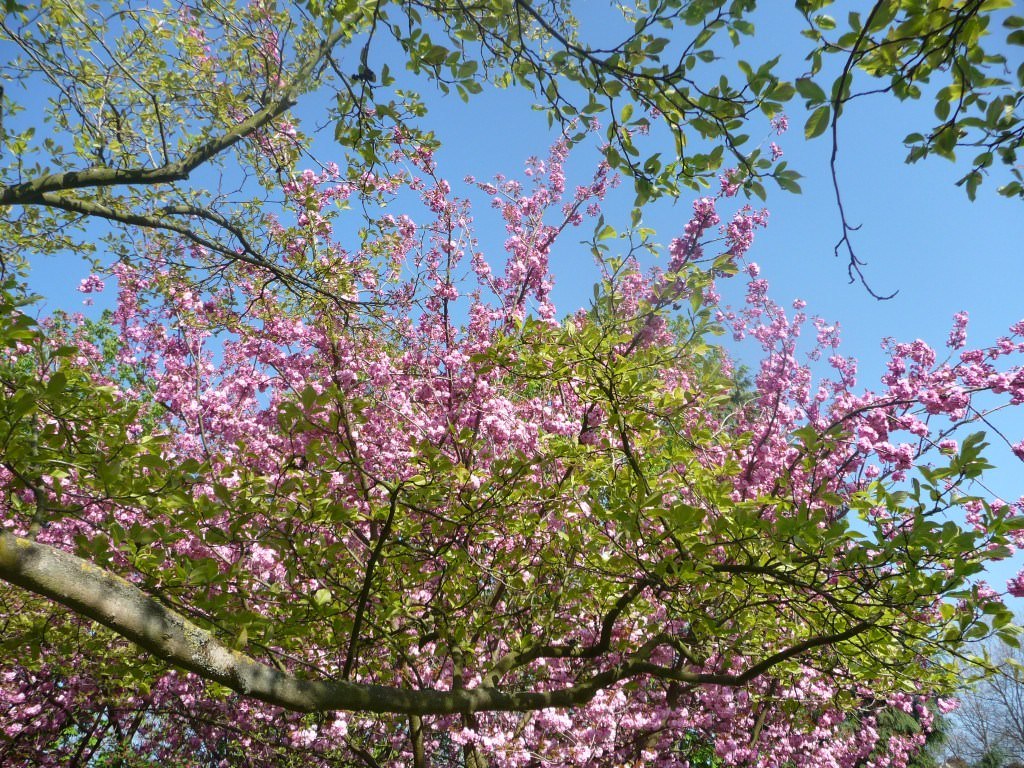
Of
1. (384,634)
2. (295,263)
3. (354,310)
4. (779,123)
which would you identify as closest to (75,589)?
(384,634)

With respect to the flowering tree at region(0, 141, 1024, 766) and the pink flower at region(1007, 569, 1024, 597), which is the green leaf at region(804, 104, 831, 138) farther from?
the pink flower at region(1007, 569, 1024, 597)

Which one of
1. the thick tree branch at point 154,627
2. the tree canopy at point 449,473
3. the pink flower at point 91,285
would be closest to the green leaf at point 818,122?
the tree canopy at point 449,473

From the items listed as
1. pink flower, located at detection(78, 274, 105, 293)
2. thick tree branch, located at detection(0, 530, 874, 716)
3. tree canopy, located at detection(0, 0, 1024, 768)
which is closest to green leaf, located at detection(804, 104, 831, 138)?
tree canopy, located at detection(0, 0, 1024, 768)

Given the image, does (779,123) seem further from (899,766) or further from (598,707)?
(899,766)

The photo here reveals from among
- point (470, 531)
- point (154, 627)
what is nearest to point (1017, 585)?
point (470, 531)

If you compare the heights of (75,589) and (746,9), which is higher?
(746,9)

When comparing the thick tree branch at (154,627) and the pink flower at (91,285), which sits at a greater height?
the pink flower at (91,285)

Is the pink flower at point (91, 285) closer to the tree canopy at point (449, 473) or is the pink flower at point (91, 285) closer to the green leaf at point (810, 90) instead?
the tree canopy at point (449, 473)

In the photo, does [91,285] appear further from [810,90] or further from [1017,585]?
[1017,585]

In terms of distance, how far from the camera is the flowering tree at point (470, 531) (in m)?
2.61

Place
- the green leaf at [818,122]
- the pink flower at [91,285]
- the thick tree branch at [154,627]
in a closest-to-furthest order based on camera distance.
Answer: the thick tree branch at [154,627]
the green leaf at [818,122]
the pink flower at [91,285]

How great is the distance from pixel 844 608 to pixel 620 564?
1255 millimetres

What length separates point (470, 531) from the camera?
379cm

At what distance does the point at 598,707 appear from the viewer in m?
6.07
